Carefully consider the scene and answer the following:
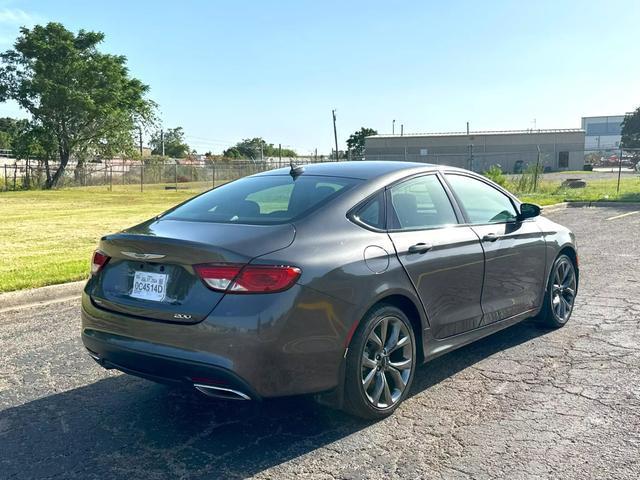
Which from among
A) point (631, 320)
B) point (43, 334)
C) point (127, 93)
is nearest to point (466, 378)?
point (631, 320)

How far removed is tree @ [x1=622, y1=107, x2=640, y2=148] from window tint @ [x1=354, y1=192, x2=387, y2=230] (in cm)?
9484

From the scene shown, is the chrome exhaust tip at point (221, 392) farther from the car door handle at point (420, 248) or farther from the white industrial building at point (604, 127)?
the white industrial building at point (604, 127)

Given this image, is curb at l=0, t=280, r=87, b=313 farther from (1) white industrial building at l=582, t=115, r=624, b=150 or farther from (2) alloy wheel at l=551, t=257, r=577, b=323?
(1) white industrial building at l=582, t=115, r=624, b=150

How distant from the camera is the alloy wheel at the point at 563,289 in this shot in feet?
18.6

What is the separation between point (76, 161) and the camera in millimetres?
40531

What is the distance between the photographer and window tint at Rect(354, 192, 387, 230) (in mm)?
3908

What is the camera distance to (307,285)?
332cm

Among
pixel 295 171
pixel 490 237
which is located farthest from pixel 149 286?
pixel 490 237

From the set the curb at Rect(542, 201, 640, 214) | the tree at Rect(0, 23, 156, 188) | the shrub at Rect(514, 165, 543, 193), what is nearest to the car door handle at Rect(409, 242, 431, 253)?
the curb at Rect(542, 201, 640, 214)

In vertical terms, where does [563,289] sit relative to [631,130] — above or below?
below

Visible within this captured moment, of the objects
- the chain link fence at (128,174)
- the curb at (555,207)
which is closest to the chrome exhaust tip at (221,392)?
the curb at (555,207)

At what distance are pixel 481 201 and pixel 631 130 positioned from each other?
96.7m

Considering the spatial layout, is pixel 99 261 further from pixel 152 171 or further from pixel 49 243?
pixel 152 171

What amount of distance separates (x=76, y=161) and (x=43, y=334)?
124 feet
